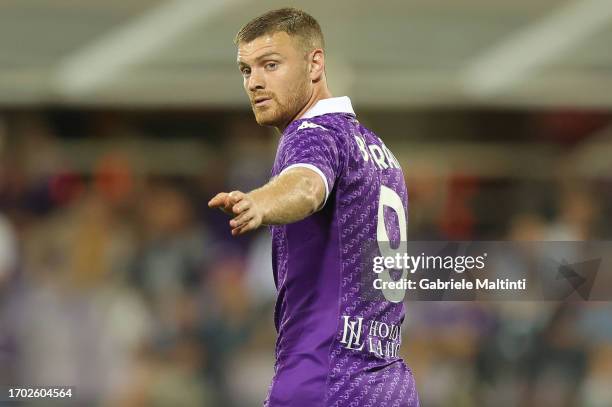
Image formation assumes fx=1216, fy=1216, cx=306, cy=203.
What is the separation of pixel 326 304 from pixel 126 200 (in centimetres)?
602

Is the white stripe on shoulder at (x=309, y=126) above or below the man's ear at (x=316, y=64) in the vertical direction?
below

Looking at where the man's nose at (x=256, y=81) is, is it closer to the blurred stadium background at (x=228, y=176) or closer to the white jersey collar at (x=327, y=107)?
the white jersey collar at (x=327, y=107)

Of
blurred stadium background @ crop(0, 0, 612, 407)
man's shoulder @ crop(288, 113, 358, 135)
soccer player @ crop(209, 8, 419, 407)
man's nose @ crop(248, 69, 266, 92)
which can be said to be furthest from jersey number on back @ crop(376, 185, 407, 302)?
blurred stadium background @ crop(0, 0, 612, 407)

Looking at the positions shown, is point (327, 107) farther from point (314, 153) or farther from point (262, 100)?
point (314, 153)

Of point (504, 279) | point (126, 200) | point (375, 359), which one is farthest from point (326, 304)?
point (126, 200)

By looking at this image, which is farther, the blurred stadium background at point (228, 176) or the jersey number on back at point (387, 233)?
the blurred stadium background at point (228, 176)

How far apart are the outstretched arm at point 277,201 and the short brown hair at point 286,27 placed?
0.67m

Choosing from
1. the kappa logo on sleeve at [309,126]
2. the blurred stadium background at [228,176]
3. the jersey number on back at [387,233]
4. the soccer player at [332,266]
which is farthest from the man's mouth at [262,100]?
the blurred stadium background at [228,176]

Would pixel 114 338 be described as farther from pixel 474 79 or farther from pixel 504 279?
pixel 474 79

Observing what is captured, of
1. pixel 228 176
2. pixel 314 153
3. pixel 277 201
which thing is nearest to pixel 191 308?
pixel 228 176

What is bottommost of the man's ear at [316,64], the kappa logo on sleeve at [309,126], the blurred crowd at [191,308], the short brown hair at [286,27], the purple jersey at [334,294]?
the purple jersey at [334,294]

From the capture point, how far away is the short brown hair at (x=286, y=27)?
369 centimetres

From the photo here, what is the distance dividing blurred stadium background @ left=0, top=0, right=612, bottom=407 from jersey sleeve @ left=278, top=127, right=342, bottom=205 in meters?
4.57

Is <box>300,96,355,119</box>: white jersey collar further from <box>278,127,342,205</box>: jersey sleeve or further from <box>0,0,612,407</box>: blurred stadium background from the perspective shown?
<box>0,0,612,407</box>: blurred stadium background
